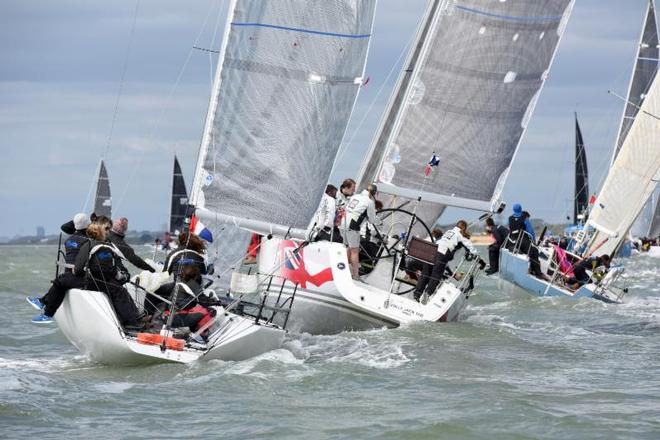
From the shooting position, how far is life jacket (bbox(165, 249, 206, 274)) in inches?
442

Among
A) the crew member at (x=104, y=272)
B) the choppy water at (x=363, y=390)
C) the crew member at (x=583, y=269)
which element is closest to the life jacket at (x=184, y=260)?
the crew member at (x=104, y=272)

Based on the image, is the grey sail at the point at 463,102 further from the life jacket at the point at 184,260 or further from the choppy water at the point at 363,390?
the life jacket at the point at 184,260

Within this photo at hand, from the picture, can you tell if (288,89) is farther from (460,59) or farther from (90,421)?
(90,421)

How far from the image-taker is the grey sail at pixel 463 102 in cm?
1798

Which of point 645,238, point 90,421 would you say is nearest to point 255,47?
point 90,421

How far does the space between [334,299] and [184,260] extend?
258 centimetres

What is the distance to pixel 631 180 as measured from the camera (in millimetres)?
24531

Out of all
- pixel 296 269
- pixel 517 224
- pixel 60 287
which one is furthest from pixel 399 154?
pixel 60 287

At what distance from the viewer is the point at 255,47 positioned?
1438 centimetres

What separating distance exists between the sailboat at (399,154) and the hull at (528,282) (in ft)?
8.61

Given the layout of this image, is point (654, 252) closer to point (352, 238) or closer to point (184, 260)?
point (352, 238)

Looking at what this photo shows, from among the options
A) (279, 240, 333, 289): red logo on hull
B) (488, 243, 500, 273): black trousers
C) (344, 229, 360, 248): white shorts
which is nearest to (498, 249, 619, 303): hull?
(488, 243, 500, 273): black trousers

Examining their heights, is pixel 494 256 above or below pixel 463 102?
below

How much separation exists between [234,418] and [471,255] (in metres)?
6.35
